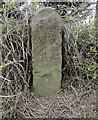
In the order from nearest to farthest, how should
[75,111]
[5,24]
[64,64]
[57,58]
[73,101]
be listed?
[75,111], [73,101], [57,58], [5,24], [64,64]

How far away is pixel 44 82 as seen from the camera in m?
1.69

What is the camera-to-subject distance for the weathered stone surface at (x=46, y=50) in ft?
5.16

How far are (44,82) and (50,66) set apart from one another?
0.24 meters

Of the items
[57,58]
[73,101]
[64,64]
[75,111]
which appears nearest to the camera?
[75,111]

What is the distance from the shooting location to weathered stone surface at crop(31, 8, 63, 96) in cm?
157

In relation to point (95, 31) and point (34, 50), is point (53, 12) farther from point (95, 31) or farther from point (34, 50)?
point (95, 31)

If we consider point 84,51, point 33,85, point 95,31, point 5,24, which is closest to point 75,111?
point 33,85

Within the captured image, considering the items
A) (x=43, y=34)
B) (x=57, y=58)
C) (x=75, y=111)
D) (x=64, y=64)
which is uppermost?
A: (x=43, y=34)

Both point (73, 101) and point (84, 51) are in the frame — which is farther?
point (84, 51)

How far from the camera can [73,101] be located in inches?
60.2

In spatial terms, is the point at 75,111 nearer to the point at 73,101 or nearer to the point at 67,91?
the point at 73,101

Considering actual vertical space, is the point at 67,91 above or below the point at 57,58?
below

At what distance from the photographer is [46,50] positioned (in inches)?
63.6

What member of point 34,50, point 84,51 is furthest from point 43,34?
point 84,51
